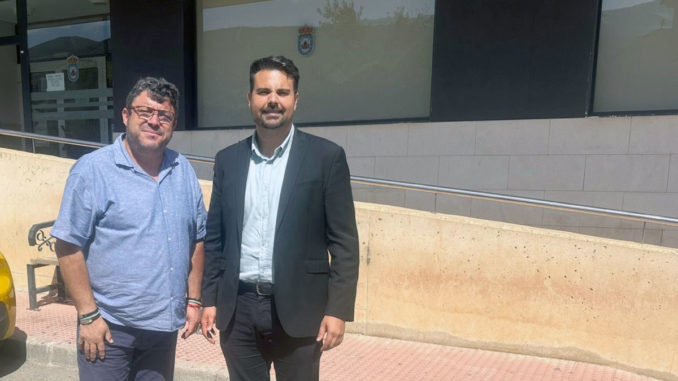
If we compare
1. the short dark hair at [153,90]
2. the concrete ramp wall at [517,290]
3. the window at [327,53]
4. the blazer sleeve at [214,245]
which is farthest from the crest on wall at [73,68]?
the blazer sleeve at [214,245]

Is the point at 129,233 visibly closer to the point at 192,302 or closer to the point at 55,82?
the point at 192,302

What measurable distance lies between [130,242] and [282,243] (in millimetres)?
658

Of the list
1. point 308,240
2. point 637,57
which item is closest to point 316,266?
point 308,240

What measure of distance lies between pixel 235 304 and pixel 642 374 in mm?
3268

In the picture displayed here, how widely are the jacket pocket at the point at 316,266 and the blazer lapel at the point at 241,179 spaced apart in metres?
0.33

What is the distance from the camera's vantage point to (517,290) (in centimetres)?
370

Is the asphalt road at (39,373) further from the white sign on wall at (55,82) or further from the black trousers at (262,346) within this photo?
the white sign on wall at (55,82)

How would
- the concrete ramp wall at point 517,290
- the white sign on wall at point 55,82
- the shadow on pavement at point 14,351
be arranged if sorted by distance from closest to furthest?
the concrete ramp wall at point 517,290, the shadow on pavement at point 14,351, the white sign on wall at point 55,82

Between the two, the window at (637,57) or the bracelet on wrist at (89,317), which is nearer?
the bracelet on wrist at (89,317)

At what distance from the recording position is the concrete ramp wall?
340 centimetres

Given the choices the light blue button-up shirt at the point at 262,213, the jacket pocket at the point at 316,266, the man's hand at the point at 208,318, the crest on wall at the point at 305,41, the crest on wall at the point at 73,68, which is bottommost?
the man's hand at the point at 208,318

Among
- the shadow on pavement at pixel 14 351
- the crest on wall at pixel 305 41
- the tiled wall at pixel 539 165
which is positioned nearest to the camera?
the shadow on pavement at pixel 14 351

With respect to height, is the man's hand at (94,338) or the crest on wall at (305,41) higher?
the crest on wall at (305,41)

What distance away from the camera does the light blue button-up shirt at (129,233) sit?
1872 millimetres
